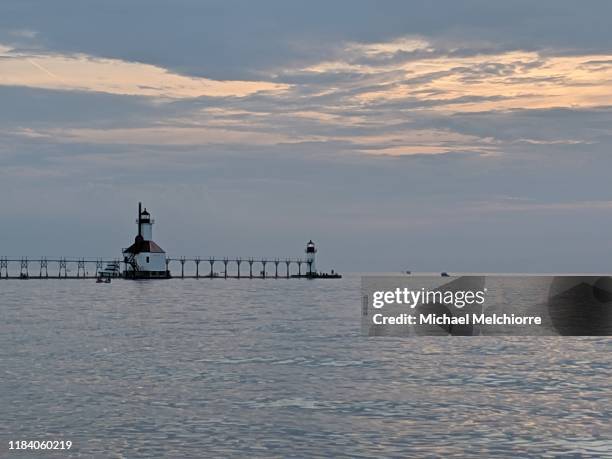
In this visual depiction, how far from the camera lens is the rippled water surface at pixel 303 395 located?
2833 cm

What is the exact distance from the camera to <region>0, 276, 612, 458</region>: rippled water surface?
28.3 meters

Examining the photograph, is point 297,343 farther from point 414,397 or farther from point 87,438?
point 87,438

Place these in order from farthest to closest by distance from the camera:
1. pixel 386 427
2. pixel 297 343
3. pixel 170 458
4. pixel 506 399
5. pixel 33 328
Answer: pixel 33 328 < pixel 297 343 < pixel 506 399 < pixel 386 427 < pixel 170 458

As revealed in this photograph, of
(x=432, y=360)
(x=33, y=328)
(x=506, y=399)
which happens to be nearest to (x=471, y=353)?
(x=432, y=360)

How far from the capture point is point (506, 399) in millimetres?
36875

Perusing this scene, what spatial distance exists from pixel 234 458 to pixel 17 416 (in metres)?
10.2

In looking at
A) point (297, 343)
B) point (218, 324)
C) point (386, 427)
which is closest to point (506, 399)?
point (386, 427)

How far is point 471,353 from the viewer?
2265 inches

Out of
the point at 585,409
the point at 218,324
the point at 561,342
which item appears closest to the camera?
the point at 585,409

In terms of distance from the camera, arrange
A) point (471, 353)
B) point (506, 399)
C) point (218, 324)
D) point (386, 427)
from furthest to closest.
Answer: point (218, 324) < point (471, 353) < point (506, 399) < point (386, 427)

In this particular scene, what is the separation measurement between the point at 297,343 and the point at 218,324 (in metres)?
20.5

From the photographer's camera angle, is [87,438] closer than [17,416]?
Yes

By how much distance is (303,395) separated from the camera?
123ft

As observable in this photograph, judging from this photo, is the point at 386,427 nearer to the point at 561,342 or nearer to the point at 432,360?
the point at 432,360
